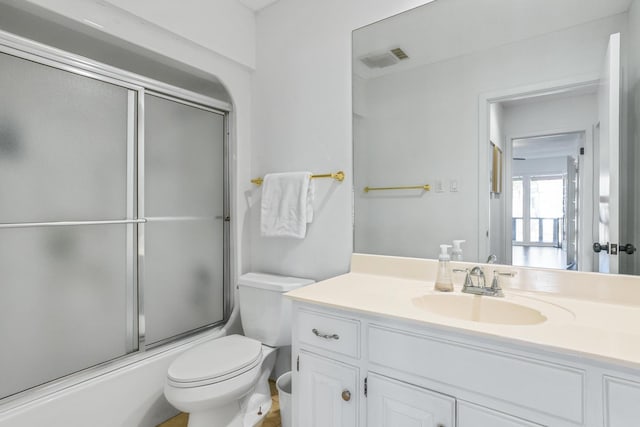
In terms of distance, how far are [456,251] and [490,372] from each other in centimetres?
66

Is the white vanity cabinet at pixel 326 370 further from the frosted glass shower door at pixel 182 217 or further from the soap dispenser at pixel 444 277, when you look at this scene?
the frosted glass shower door at pixel 182 217

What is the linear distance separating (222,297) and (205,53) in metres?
1.51

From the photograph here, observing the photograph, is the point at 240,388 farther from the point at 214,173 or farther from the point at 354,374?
the point at 214,173

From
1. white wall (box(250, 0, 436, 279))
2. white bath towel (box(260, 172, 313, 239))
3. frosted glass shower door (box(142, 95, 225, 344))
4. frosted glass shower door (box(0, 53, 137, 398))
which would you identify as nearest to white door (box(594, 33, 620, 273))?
white wall (box(250, 0, 436, 279))

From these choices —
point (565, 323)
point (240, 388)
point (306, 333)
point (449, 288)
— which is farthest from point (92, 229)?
point (565, 323)

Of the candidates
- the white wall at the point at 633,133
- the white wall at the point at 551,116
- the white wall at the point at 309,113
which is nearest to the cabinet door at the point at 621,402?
the white wall at the point at 633,133

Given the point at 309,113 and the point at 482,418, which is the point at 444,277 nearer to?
the point at 482,418

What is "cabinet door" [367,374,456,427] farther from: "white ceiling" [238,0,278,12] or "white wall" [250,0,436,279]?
"white ceiling" [238,0,278,12]

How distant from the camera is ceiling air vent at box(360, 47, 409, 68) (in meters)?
1.65

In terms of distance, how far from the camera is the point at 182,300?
1904 millimetres

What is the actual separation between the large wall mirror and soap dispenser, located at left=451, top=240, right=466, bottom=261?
28 millimetres

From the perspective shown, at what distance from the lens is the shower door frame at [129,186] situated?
133 cm

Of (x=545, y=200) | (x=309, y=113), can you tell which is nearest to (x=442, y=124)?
(x=545, y=200)

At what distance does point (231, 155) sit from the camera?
2.16 metres
